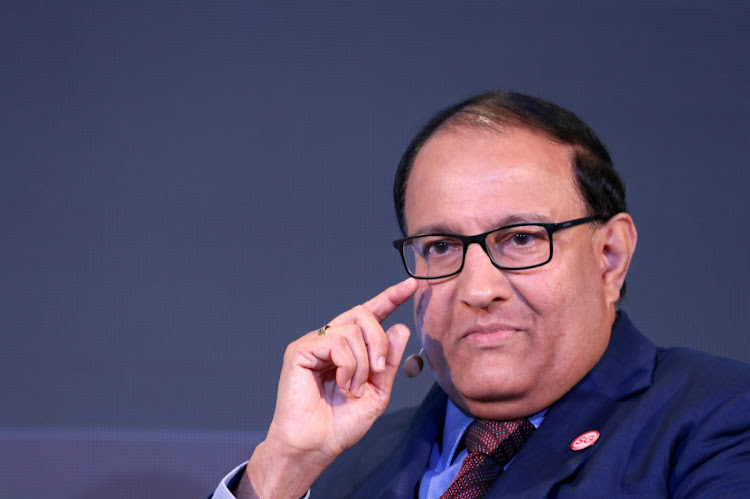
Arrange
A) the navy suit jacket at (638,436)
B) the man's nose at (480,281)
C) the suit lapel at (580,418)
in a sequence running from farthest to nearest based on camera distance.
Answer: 1. the man's nose at (480,281)
2. the suit lapel at (580,418)
3. the navy suit jacket at (638,436)

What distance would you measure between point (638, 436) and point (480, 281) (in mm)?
425

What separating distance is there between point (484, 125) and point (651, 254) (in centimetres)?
110

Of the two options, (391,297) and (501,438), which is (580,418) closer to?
(501,438)

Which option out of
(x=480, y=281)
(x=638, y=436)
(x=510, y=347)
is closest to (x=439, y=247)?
(x=480, y=281)

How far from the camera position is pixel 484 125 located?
1.69 m

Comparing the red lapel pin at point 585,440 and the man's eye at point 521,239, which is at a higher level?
the man's eye at point 521,239

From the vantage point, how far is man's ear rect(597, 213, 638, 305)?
1721 mm

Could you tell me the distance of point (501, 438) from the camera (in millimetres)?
1625

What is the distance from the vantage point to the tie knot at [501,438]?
63.2 inches

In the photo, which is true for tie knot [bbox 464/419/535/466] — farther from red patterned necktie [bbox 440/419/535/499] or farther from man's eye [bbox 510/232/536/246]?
man's eye [bbox 510/232/536/246]

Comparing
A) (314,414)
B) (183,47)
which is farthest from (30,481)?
(183,47)

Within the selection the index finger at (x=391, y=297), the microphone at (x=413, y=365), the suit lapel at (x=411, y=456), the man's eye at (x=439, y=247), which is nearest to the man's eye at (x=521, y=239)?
the man's eye at (x=439, y=247)

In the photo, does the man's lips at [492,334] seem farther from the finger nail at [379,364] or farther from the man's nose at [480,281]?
the finger nail at [379,364]

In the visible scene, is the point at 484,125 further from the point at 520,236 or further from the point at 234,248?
the point at 234,248
